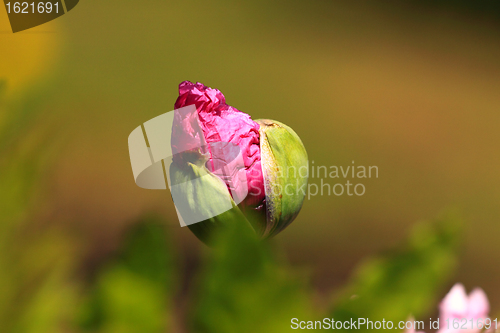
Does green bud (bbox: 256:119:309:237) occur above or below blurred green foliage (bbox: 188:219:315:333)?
A: below

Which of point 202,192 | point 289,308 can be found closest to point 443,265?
point 289,308

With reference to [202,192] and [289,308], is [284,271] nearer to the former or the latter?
[289,308]

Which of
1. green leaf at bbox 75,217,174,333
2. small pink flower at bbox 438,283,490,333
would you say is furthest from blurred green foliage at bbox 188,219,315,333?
small pink flower at bbox 438,283,490,333

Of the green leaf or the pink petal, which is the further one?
the pink petal

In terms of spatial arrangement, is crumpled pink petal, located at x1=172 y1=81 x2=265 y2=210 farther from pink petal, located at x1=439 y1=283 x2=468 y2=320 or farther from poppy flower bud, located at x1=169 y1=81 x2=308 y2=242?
pink petal, located at x1=439 y1=283 x2=468 y2=320

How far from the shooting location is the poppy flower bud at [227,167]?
20 cm

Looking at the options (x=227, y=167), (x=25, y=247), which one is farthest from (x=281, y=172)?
(x=25, y=247)

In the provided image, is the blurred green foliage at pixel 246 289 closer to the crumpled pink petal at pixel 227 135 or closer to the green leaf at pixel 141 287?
the green leaf at pixel 141 287

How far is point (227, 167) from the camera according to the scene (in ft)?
0.68

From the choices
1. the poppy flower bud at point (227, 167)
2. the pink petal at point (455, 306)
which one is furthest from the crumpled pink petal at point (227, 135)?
the pink petal at point (455, 306)

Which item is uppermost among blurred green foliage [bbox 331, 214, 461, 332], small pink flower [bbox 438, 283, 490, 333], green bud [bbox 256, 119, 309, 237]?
blurred green foliage [bbox 331, 214, 461, 332]

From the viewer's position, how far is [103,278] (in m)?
0.04

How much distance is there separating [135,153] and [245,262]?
0.19m

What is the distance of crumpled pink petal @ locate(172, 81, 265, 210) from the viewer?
198mm
